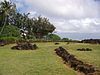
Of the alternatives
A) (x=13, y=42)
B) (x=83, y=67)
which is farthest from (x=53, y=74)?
(x=13, y=42)

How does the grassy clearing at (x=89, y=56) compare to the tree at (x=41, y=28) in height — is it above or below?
below

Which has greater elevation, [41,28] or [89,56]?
[41,28]

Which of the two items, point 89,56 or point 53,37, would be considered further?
point 53,37

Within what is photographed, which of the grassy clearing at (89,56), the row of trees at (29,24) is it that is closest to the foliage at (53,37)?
the row of trees at (29,24)

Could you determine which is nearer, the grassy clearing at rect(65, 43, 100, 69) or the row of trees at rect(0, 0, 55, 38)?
the grassy clearing at rect(65, 43, 100, 69)

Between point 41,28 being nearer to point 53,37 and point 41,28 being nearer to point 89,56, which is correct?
point 53,37

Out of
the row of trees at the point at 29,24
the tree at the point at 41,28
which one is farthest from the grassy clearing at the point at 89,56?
the tree at the point at 41,28

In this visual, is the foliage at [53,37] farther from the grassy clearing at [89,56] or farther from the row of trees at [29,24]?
the grassy clearing at [89,56]

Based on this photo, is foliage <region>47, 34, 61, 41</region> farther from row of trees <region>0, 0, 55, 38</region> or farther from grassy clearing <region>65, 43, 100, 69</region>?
grassy clearing <region>65, 43, 100, 69</region>

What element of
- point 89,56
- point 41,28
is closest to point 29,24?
point 41,28

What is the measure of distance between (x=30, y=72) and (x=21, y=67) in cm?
311

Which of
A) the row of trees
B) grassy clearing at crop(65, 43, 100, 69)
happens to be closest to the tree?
the row of trees

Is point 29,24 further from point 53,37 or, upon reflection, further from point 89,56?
point 89,56

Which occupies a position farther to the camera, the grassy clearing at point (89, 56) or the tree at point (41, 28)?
the tree at point (41, 28)
